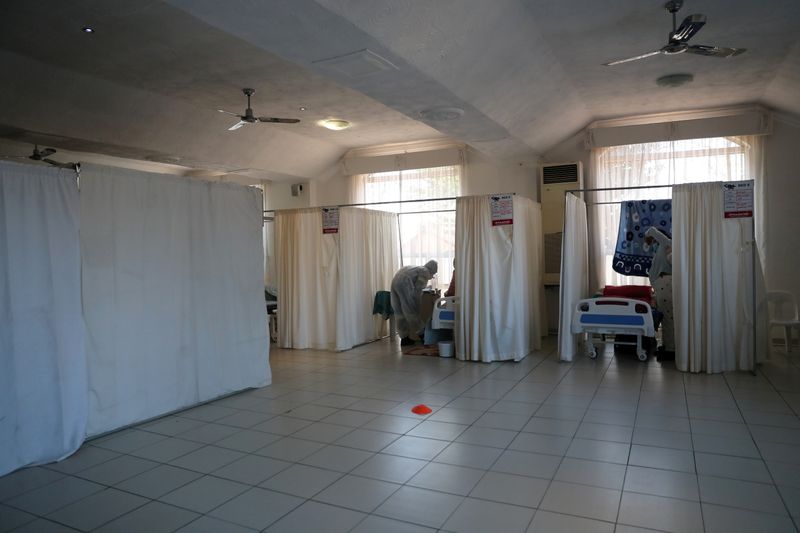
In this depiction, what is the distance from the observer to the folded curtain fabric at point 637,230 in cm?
787

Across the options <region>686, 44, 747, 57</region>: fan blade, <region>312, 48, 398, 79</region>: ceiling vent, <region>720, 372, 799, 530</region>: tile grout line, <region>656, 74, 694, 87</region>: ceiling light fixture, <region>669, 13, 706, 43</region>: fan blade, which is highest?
<region>656, 74, 694, 87</region>: ceiling light fixture

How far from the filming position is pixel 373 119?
28.3 ft

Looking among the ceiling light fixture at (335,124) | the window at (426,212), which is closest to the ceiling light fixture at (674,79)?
the window at (426,212)

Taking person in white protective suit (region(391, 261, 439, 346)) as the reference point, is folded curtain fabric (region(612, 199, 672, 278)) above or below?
above

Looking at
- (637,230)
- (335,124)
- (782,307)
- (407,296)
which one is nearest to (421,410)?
(407,296)

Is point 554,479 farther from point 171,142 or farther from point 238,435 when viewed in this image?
point 171,142

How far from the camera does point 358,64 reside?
4.59m

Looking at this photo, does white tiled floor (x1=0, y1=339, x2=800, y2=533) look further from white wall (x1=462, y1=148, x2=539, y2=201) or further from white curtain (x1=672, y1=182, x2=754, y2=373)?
white wall (x1=462, y1=148, x2=539, y2=201)

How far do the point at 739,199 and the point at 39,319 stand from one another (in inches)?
269

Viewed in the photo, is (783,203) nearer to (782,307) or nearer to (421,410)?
(782,307)

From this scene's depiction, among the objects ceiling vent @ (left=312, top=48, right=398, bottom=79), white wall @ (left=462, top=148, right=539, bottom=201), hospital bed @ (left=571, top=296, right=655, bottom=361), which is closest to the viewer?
ceiling vent @ (left=312, top=48, right=398, bottom=79)

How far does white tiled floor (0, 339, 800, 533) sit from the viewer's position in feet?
10.1

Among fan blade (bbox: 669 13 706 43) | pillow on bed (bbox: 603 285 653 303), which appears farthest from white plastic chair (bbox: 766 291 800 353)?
fan blade (bbox: 669 13 706 43)

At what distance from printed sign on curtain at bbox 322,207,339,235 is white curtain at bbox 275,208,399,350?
65mm
